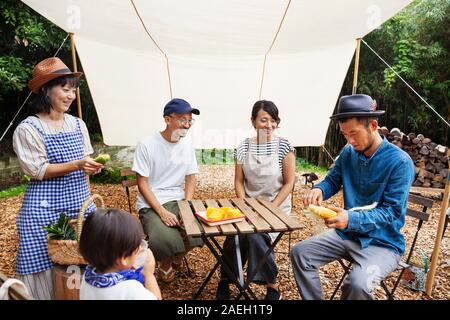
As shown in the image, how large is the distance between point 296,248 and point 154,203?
1.23 metres

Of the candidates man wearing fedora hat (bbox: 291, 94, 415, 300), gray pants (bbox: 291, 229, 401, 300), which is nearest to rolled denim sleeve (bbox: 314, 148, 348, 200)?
man wearing fedora hat (bbox: 291, 94, 415, 300)

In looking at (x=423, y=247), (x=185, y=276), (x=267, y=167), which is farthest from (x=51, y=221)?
(x=423, y=247)

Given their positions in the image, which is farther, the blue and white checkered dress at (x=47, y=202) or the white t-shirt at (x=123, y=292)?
the blue and white checkered dress at (x=47, y=202)

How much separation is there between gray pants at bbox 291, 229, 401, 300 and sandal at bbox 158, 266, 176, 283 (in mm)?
1281

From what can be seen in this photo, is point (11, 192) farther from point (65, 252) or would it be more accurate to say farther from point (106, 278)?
point (106, 278)

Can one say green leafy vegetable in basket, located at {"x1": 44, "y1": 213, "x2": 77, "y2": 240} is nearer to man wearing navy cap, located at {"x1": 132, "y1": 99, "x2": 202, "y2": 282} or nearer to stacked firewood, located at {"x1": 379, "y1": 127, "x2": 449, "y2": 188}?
man wearing navy cap, located at {"x1": 132, "y1": 99, "x2": 202, "y2": 282}

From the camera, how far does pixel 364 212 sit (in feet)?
6.78

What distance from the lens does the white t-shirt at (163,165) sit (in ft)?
9.80

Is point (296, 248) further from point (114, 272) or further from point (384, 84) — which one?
point (384, 84)

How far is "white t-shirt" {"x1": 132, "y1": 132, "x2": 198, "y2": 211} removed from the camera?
299cm

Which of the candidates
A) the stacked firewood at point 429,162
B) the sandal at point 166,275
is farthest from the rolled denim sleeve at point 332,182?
the stacked firewood at point 429,162

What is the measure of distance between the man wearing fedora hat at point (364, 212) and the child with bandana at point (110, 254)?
1.16 metres

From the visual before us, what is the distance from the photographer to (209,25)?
4191 millimetres

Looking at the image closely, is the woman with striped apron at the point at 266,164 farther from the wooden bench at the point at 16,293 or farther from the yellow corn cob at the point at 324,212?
the wooden bench at the point at 16,293
